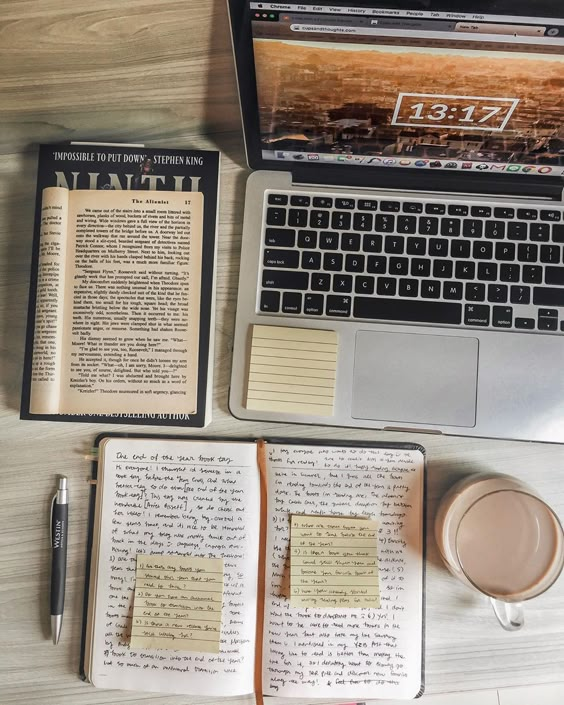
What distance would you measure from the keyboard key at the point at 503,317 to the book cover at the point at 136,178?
0.29 metres

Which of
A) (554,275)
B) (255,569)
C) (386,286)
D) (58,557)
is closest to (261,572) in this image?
(255,569)

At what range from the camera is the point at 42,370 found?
0.59m

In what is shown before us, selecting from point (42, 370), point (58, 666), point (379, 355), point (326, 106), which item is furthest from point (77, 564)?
point (326, 106)

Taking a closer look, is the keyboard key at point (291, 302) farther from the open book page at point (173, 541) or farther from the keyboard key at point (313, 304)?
the open book page at point (173, 541)

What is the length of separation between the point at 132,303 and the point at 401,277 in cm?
28

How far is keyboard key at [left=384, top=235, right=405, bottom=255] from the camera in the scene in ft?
1.97

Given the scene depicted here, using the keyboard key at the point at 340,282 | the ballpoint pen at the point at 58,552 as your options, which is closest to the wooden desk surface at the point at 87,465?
the ballpoint pen at the point at 58,552

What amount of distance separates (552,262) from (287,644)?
1.55 ft

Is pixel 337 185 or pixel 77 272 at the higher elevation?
pixel 337 185

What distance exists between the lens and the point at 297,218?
0.60m

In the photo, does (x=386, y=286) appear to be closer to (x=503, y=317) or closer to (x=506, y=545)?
(x=503, y=317)

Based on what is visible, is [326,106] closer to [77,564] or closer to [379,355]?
[379,355]

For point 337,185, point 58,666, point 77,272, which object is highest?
point 337,185

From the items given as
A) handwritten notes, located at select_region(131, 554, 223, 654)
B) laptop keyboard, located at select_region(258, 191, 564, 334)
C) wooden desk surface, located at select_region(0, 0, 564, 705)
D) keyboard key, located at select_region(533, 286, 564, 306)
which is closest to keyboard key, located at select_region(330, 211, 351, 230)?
laptop keyboard, located at select_region(258, 191, 564, 334)
